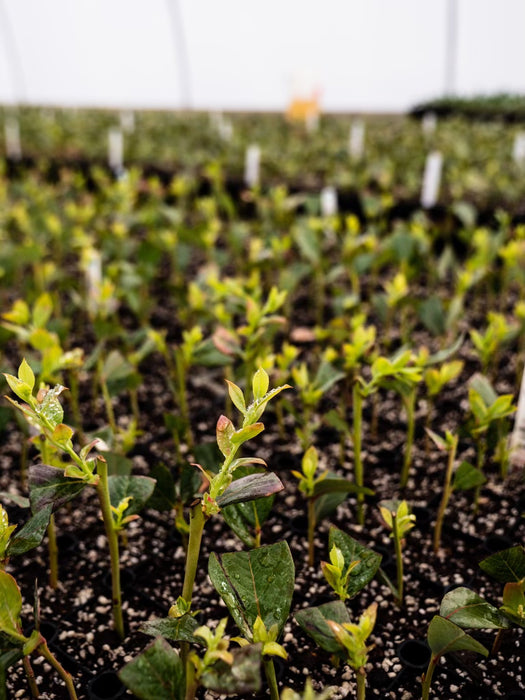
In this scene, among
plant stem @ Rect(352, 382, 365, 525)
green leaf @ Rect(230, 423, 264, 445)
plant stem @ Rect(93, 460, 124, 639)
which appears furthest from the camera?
plant stem @ Rect(352, 382, 365, 525)

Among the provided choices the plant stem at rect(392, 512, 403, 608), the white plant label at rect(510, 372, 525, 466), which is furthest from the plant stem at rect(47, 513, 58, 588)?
the white plant label at rect(510, 372, 525, 466)

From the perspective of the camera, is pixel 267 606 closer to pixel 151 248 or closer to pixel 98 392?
pixel 98 392

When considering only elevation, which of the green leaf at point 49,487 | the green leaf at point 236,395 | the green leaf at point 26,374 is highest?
the green leaf at point 26,374

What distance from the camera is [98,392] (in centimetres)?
205

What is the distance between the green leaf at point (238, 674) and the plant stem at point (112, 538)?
0.97 ft

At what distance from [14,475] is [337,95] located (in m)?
11.3

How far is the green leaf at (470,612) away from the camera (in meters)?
0.94

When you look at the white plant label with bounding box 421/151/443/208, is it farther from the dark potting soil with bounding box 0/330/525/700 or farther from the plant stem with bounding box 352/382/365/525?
the plant stem with bounding box 352/382/365/525

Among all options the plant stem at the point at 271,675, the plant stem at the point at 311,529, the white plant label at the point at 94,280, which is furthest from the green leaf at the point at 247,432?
the white plant label at the point at 94,280

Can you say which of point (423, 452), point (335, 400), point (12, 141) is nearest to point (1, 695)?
point (423, 452)

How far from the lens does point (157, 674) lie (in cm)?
81

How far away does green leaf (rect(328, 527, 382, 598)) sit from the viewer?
3.30ft

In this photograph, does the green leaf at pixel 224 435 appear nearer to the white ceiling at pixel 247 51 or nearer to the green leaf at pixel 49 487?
the green leaf at pixel 49 487

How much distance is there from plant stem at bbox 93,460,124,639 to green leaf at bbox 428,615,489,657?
1.56ft
